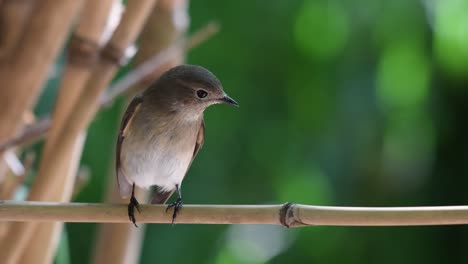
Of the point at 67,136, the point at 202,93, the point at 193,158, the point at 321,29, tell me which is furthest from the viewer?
the point at 321,29

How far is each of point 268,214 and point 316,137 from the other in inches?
70.8

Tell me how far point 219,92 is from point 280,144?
50.6 inches

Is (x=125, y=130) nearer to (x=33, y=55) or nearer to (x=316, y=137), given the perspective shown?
(x=33, y=55)

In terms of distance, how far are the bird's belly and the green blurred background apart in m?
0.97

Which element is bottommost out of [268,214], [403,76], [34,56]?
[268,214]

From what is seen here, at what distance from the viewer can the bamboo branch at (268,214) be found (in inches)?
32.1

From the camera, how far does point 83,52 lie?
1.32 m

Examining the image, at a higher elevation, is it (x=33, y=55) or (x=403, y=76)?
(x=403, y=76)

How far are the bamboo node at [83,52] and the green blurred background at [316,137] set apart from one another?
4.23ft

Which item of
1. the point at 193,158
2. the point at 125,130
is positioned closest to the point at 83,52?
the point at 125,130

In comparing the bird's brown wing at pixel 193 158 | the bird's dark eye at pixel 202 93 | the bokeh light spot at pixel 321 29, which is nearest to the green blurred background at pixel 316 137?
the bokeh light spot at pixel 321 29

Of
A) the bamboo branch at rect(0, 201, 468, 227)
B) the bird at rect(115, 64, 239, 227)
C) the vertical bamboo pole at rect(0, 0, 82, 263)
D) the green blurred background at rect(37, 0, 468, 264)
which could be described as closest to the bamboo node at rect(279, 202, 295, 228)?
the bamboo branch at rect(0, 201, 468, 227)

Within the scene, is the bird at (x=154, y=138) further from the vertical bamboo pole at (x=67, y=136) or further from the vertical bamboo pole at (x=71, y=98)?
the vertical bamboo pole at (x=67, y=136)

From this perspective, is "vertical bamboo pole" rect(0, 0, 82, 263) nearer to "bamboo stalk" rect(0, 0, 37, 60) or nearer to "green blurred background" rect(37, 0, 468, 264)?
"bamboo stalk" rect(0, 0, 37, 60)
